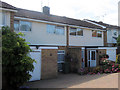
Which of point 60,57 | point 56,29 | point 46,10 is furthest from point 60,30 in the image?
point 46,10

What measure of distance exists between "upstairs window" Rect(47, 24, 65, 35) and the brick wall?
4154 mm

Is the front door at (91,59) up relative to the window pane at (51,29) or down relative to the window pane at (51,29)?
down

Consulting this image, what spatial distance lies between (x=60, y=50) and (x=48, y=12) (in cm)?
648

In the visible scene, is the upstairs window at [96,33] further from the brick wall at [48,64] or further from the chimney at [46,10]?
the brick wall at [48,64]

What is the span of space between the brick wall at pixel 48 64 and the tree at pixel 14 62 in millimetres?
3271

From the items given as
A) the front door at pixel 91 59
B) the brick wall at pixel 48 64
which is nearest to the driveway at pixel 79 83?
the brick wall at pixel 48 64

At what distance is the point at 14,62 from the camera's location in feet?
18.9

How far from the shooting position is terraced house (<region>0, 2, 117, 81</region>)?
9.57 m

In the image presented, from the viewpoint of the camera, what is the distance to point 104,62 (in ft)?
43.9

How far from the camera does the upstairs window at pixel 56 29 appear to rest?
45.4ft

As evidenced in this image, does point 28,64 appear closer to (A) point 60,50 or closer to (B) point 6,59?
(B) point 6,59

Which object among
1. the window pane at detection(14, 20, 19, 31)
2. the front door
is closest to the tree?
the window pane at detection(14, 20, 19, 31)

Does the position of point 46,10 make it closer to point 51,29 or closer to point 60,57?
point 51,29

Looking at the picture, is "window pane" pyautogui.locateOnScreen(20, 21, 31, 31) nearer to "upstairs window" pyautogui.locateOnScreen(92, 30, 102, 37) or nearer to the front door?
the front door
